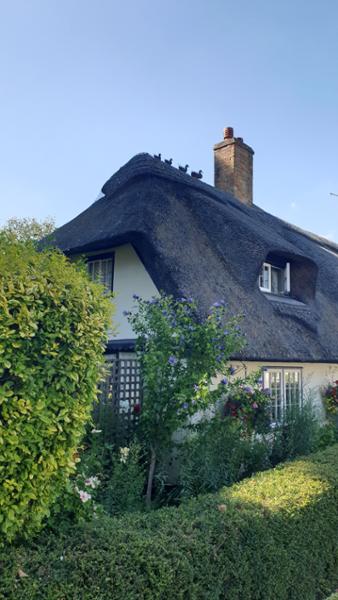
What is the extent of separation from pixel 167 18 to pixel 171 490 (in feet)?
29.9

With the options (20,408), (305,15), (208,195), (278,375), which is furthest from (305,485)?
(305,15)

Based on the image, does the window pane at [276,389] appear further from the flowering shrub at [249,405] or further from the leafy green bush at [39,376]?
the leafy green bush at [39,376]

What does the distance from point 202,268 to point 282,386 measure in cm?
350

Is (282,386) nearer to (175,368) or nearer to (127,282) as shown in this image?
(127,282)

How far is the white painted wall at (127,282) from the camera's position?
335 inches

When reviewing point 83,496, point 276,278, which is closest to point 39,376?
point 83,496

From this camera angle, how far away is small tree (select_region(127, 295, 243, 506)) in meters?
5.65

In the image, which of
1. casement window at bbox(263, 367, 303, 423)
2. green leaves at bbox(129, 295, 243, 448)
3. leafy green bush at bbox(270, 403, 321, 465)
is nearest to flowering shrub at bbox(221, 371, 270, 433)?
leafy green bush at bbox(270, 403, 321, 465)

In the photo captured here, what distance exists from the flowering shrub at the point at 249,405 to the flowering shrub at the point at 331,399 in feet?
11.4

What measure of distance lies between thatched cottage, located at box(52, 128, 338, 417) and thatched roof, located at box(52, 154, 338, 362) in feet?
0.08

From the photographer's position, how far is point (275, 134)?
10.5 m

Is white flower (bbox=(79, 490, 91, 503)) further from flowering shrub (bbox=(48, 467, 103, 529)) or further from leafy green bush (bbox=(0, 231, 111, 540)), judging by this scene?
leafy green bush (bbox=(0, 231, 111, 540))

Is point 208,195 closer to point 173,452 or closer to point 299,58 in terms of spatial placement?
point 299,58

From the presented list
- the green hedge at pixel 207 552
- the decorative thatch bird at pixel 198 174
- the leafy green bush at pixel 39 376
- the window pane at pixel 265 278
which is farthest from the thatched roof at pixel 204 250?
the leafy green bush at pixel 39 376
